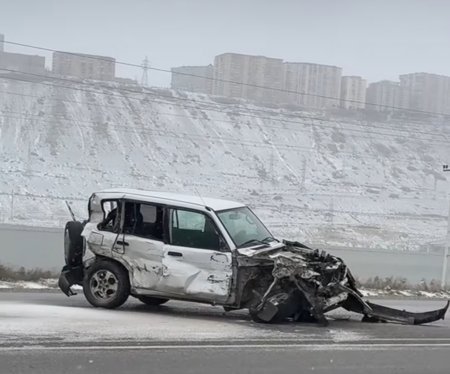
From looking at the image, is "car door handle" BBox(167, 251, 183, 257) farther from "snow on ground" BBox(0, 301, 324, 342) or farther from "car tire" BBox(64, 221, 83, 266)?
"car tire" BBox(64, 221, 83, 266)

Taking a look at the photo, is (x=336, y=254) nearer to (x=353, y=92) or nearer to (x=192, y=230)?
(x=192, y=230)

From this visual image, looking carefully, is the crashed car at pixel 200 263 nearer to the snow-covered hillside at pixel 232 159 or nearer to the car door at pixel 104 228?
the car door at pixel 104 228

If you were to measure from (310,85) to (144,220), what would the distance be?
5260 centimetres

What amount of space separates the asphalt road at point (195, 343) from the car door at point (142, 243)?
1.85 ft

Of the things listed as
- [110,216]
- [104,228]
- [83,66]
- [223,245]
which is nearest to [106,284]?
[104,228]

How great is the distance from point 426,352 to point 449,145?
175 ft

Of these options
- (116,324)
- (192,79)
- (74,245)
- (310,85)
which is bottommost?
(116,324)

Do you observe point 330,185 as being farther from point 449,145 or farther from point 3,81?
point 3,81

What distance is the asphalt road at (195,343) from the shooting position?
6.66m

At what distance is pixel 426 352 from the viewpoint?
7922 mm

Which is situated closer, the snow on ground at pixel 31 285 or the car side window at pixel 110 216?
the car side window at pixel 110 216

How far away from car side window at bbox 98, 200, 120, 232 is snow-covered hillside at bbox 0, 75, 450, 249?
30244 mm

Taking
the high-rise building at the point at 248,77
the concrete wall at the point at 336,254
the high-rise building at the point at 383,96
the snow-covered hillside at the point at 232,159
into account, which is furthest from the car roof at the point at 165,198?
the high-rise building at the point at 383,96

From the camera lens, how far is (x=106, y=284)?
9.95 m
